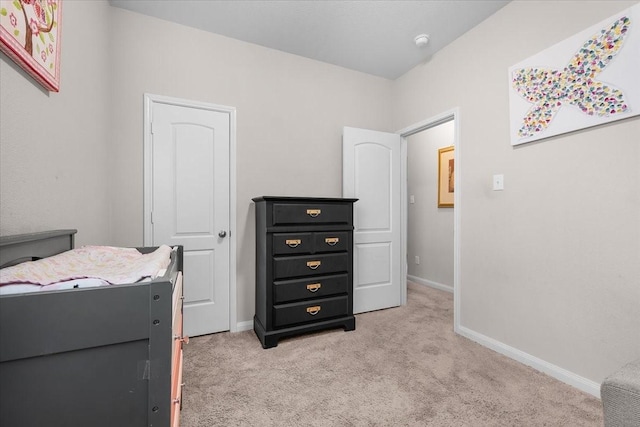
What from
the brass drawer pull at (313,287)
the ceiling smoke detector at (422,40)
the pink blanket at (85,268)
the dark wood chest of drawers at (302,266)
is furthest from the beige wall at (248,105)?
the pink blanket at (85,268)

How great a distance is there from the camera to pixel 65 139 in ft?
4.50

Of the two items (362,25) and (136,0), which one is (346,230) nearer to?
(362,25)

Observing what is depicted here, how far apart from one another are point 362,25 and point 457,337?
110 inches

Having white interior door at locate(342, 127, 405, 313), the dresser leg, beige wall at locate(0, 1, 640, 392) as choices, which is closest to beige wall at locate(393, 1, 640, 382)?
beige wall at locate(0, 1, 640, 392)

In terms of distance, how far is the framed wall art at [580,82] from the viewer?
1526 mm

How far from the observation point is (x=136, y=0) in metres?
2.14

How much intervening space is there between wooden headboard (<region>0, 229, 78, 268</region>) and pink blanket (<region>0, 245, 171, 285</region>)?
0.28 ft

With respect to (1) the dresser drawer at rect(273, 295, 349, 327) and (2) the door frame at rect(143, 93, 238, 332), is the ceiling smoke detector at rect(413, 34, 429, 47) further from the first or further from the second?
(1) the dresser drawer at rect(273, 295, 349, 327)

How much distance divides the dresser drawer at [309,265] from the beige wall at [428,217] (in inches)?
79.0

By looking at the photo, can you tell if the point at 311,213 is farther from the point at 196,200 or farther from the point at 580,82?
the point at 580,82

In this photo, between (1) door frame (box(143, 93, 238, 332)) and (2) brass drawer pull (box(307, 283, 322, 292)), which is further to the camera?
(2) brass drawer pull (box(307, 283, 322, 292))

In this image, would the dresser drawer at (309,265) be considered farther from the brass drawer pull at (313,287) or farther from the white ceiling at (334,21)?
the white ceiling at (334,21)

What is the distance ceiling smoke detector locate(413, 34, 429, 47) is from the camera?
8.28 feet

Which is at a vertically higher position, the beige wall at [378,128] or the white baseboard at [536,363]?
the beige wall at [378,128]
